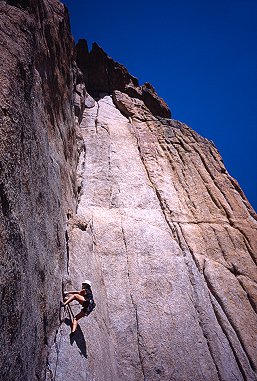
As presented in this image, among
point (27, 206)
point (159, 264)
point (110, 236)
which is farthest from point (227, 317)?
point (27, 206)

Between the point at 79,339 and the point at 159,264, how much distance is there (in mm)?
5951

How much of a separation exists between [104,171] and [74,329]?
10.5 m

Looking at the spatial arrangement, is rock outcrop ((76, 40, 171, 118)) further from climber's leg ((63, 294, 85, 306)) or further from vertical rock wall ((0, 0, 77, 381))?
climber's leg ((63, 294, 85, 306))

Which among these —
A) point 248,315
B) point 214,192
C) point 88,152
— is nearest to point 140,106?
point 88,152

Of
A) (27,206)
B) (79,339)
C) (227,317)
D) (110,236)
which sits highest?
(110,236)

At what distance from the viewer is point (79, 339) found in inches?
312

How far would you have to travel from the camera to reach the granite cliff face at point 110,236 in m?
5.70

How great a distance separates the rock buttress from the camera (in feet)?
33.6

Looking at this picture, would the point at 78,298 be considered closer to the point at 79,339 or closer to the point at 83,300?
the point at 83,300

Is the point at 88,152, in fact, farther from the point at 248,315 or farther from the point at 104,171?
the point at 248,315

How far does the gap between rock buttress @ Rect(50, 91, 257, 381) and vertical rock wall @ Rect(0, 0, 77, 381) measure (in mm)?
1397

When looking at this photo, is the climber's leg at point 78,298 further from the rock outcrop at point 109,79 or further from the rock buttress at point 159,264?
the rock outcrop at point 109,79

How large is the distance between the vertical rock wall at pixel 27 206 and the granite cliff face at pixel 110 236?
36 millimetres

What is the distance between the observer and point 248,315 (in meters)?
12.7
